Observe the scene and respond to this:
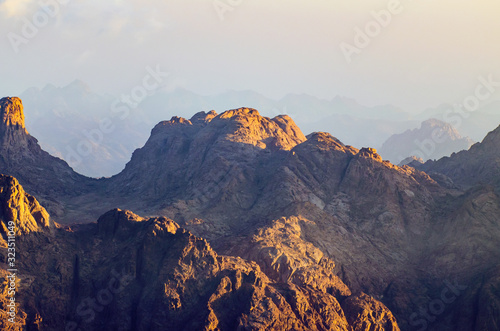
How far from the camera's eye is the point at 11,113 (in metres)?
138

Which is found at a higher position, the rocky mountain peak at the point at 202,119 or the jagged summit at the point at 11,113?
the rocky mountain peak at the point at 202,119

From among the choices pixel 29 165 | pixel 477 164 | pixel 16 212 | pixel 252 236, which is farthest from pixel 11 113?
pixel 477 164

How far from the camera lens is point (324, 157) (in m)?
126

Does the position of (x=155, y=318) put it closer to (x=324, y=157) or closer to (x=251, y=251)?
(x=251, y=251)

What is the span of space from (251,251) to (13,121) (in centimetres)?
8401

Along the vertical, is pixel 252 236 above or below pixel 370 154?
below

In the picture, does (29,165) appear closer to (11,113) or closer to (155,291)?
(11,113)

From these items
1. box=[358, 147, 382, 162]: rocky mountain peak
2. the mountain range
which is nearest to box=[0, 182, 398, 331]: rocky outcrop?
the mountain range

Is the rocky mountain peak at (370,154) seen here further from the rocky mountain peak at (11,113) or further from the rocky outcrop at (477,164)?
the rocky mountain peak at (11,113)

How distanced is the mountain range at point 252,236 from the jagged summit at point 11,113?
1.25 ft

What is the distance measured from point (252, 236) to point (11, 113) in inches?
3231

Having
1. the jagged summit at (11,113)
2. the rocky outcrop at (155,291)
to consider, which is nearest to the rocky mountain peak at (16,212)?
the rocky outcrop at (155,291)

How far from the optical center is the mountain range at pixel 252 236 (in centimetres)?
6662

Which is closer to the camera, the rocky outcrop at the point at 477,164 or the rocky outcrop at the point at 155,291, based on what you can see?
the rocky outcrop at the point at 155,291
